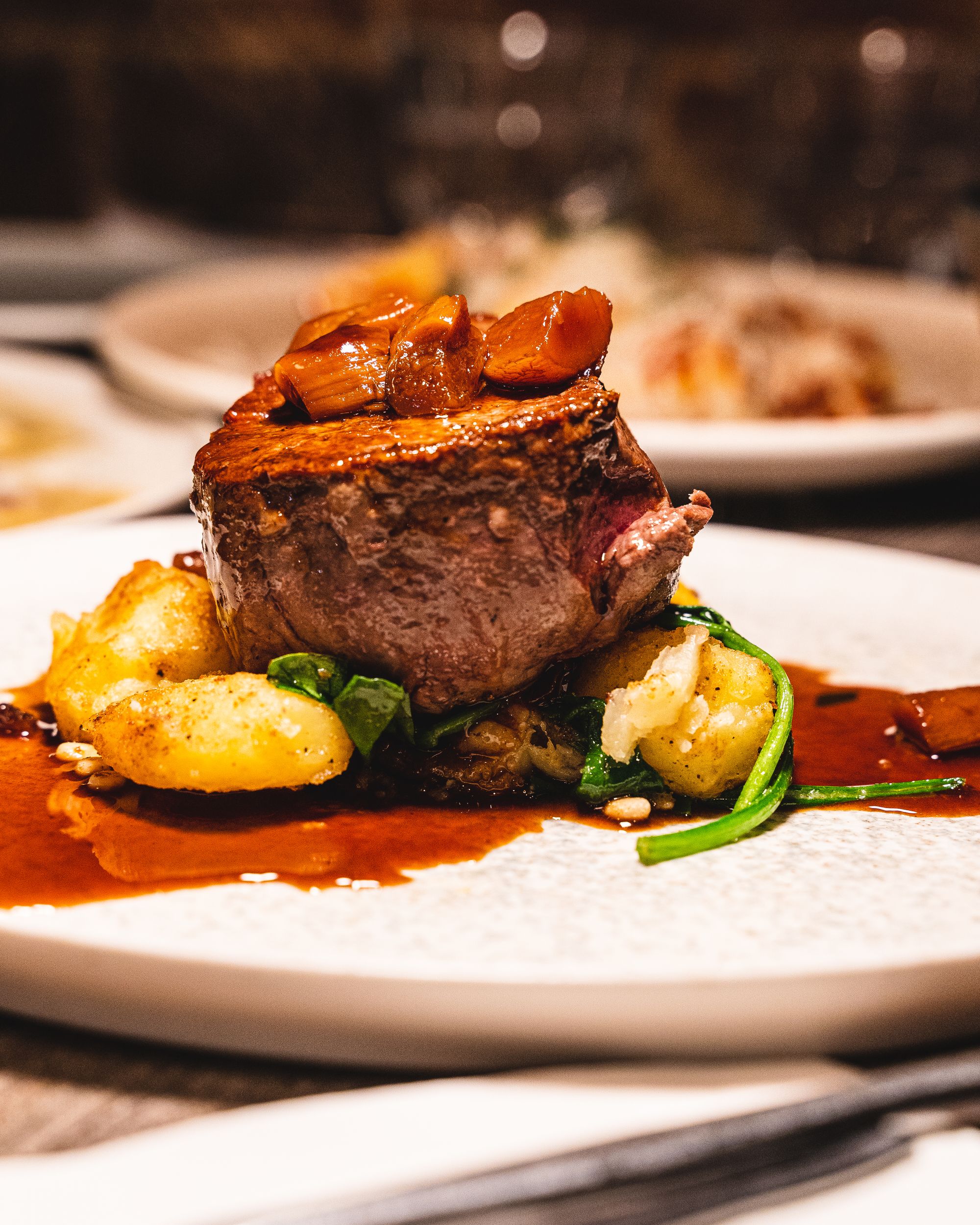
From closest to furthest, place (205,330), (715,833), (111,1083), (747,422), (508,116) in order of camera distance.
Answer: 1. (111,1083)
2. (715,833)
3. (747,422)
4. (205,330)
5. (508,116)

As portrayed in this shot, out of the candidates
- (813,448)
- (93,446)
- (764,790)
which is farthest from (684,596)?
(93,446)

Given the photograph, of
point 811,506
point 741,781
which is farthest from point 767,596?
point 811,506

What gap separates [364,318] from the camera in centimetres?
262

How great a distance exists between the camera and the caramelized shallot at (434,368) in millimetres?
2369

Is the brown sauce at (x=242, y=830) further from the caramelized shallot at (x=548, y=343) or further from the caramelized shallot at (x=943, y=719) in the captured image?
the caramelized shallot at (x=548, y=343)

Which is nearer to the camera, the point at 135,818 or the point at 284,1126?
the point at 284,1126

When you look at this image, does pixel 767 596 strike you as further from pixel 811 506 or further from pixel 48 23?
pixel 48 23

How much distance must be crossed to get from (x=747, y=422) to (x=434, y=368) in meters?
3.44

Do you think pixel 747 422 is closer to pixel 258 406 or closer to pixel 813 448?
pixel 813 448

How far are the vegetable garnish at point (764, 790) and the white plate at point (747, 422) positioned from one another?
6.17ft

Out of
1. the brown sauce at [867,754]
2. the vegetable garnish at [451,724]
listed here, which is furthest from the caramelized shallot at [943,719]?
the vegetable garnish at [451,724]

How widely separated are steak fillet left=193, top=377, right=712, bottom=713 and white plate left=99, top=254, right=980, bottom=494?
2.06 metres

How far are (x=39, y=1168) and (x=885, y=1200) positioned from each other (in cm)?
92

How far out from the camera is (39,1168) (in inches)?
58.1
